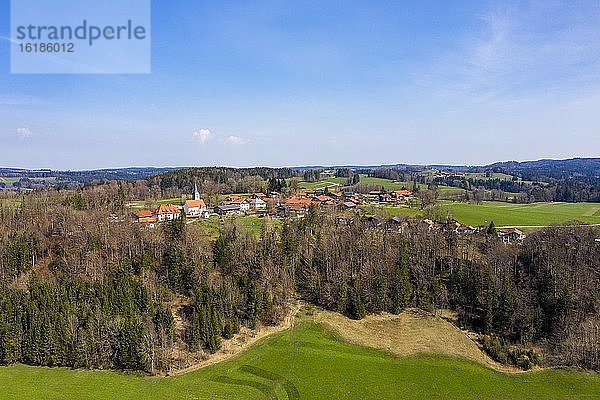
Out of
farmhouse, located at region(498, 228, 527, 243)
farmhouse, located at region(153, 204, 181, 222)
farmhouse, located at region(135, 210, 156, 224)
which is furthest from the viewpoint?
farmhouse, located at region(153, 204, 181, 222)

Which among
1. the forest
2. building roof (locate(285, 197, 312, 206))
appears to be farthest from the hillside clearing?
building roof (locate(285, 197, 312, 206))

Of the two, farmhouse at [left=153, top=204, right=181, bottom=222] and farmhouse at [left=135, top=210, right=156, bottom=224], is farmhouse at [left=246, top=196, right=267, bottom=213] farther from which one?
farmhouse at [left=135, top=210, right=156, bottom=224]

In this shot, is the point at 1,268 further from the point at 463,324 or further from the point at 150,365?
the point at 463,324

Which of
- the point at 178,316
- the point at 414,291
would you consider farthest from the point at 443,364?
the point at 178,316

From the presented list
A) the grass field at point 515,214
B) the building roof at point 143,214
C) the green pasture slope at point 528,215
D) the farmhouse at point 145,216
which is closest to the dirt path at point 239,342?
the farmhouse at point 145,216

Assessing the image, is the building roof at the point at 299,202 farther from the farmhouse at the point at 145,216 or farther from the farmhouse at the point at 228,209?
the farmhouse at the point at 145,216

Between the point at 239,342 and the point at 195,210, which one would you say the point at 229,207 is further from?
the point at 239,342
